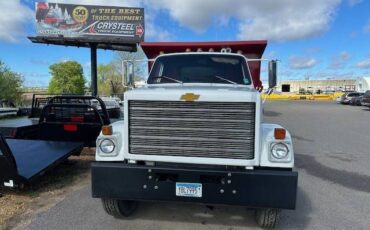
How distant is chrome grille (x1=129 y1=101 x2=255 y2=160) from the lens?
393 cm

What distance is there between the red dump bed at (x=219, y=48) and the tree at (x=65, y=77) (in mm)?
54247

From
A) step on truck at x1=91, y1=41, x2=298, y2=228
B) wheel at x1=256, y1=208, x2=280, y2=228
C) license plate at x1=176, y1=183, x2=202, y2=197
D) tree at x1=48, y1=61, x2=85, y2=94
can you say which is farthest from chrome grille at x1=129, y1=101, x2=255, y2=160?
tree at x1=48, y1=61, x2=85, y2=94

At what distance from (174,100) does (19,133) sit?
4.73 meters

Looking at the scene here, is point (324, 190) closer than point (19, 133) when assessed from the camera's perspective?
Yes

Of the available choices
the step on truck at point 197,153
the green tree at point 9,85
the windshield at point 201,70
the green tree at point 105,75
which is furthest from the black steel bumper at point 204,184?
the green tree at point 105,75

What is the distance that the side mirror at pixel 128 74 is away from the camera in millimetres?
6297

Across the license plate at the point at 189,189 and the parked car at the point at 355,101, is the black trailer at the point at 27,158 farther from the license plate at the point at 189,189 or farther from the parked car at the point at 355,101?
the parked car at the point at 355,101

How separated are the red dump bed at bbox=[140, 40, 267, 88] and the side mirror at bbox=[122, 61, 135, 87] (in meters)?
1.20

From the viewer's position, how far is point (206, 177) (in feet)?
13.4

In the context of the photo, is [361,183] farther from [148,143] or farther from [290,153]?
[148,143]

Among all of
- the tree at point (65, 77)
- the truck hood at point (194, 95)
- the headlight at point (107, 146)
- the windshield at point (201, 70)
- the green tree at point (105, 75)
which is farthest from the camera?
the green tree at point (105, 75)

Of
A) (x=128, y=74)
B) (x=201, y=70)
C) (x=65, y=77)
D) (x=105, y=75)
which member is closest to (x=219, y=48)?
(x=201, y=70)

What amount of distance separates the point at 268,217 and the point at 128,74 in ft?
11.4

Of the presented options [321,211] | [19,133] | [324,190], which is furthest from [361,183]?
[19,133]
